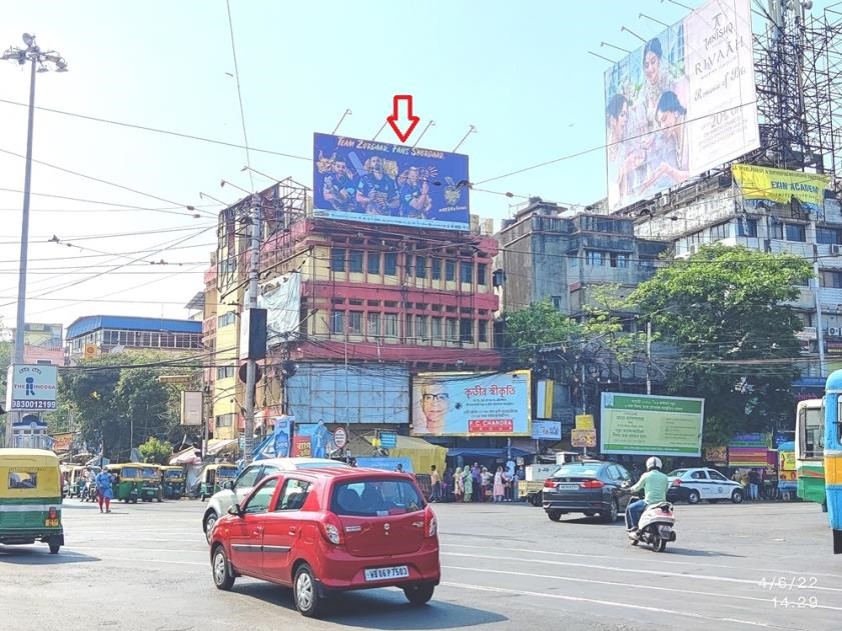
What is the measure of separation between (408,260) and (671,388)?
51.2ft

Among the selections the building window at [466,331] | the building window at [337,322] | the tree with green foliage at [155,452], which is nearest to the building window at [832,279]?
the building window at [466,331]

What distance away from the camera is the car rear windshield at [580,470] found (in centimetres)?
2417

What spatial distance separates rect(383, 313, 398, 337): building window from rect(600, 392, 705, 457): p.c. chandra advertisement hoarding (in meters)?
11.3

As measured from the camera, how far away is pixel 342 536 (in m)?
9.88

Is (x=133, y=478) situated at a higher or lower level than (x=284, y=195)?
lower

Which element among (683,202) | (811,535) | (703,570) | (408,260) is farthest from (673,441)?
(703,570)

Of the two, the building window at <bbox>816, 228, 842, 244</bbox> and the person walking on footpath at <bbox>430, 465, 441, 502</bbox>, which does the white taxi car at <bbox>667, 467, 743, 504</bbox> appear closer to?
the person walking on footpath at <bbox>430, 465, 441, 502</bbox>

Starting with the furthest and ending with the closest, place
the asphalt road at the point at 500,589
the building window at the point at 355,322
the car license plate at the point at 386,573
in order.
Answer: the building window at the point at 355,322 → the car license plate at the point at 386,573 → the asphalt road at the point at 500,589

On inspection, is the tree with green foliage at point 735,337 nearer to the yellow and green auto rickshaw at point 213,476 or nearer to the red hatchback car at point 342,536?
the yellow and green auto rickshaw at point 213,476

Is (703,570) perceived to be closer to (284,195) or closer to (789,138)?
(284,195)

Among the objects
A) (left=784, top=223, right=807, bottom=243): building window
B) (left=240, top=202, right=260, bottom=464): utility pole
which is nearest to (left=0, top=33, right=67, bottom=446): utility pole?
(left=240, top=202, right=260, bottom=464): utility pole

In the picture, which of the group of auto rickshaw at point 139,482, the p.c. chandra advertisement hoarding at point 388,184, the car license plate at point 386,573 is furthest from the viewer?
the p.c. chandra advertisement hoarding at point 388,184

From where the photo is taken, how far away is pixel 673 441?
1890 inches
